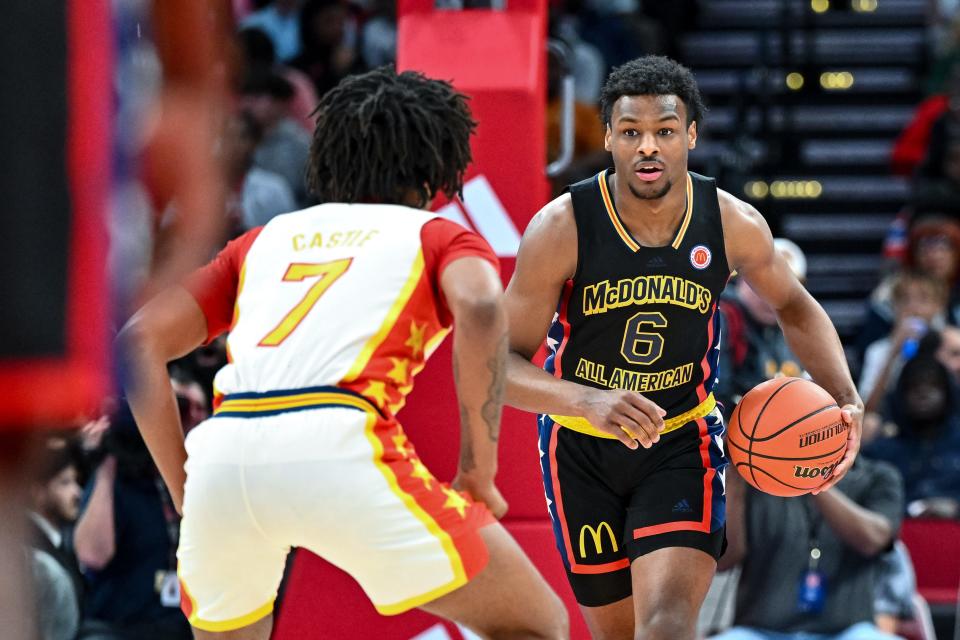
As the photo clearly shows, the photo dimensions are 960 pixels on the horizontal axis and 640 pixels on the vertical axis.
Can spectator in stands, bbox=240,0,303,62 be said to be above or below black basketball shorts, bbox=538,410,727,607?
above

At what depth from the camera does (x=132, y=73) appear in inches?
83.2

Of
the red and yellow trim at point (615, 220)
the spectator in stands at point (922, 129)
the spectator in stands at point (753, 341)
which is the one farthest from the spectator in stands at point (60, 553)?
the spectator in stands at point (922, 129)

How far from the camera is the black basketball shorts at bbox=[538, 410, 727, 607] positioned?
435cm

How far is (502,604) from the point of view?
3.51m

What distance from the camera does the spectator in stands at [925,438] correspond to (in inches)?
303

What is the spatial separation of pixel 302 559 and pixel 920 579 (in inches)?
154

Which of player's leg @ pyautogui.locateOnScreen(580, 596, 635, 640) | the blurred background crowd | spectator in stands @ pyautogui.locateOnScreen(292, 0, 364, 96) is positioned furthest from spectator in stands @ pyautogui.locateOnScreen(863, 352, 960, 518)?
spectator in stands @ pyautogui.locateOnScreen(292, 0, 364, 96)

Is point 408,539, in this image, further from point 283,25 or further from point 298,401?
point 283,25

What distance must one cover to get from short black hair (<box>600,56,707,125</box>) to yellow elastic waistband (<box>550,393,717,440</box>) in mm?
888

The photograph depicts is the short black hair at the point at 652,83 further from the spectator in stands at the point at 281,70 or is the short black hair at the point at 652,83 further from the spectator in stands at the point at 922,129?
the spectator in stands at the point at 922,129

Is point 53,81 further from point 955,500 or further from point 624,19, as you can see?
point 624,19

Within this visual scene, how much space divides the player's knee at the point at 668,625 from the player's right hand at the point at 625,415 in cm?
48

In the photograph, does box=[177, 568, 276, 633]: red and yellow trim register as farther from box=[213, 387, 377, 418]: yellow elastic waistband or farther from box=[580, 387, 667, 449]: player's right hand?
box=[580, 387, 667, 449]: player's right hand

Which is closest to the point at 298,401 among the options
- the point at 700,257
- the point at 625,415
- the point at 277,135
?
the point at 625,415
